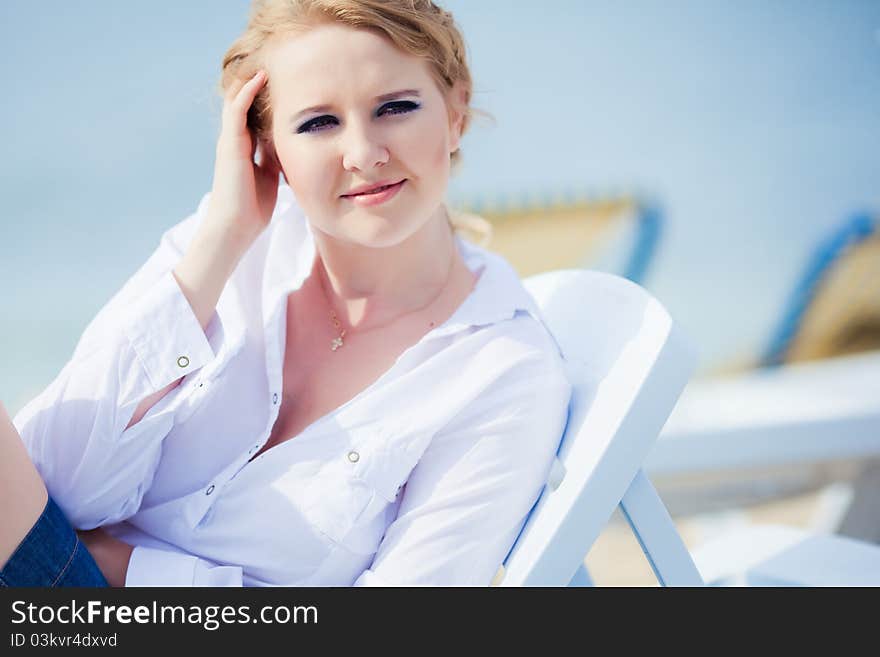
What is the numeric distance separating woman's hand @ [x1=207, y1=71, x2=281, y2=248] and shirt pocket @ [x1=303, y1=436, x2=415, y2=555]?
18.0 inches

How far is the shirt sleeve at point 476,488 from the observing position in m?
1.50

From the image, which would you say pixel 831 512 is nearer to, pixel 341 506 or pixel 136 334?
pixel 341 506

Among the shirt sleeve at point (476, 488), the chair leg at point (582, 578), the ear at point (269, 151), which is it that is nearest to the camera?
the shirt sleeve at point (476, 488)

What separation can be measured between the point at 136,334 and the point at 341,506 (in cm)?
45

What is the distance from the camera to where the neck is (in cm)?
185

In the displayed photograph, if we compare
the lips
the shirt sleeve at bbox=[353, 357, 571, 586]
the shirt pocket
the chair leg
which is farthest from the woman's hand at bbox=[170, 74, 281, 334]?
the chair leg

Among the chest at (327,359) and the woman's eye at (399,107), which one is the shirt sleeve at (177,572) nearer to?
the chest at (327,359)

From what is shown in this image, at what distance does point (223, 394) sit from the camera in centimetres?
173

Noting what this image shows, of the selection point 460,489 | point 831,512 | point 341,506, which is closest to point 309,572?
point 341,506

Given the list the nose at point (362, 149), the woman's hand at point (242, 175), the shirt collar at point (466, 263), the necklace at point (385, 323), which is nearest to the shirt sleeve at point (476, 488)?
the shirt collar at point (466, 263)

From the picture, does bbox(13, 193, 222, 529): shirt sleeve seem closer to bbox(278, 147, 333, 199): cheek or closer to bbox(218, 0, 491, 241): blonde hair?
bbox(278, 147, 333, 199): cheek

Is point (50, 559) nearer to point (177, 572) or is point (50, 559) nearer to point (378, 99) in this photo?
point (177, 572)

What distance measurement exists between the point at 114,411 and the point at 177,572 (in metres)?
0.28

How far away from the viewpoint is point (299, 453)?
1636 mm
